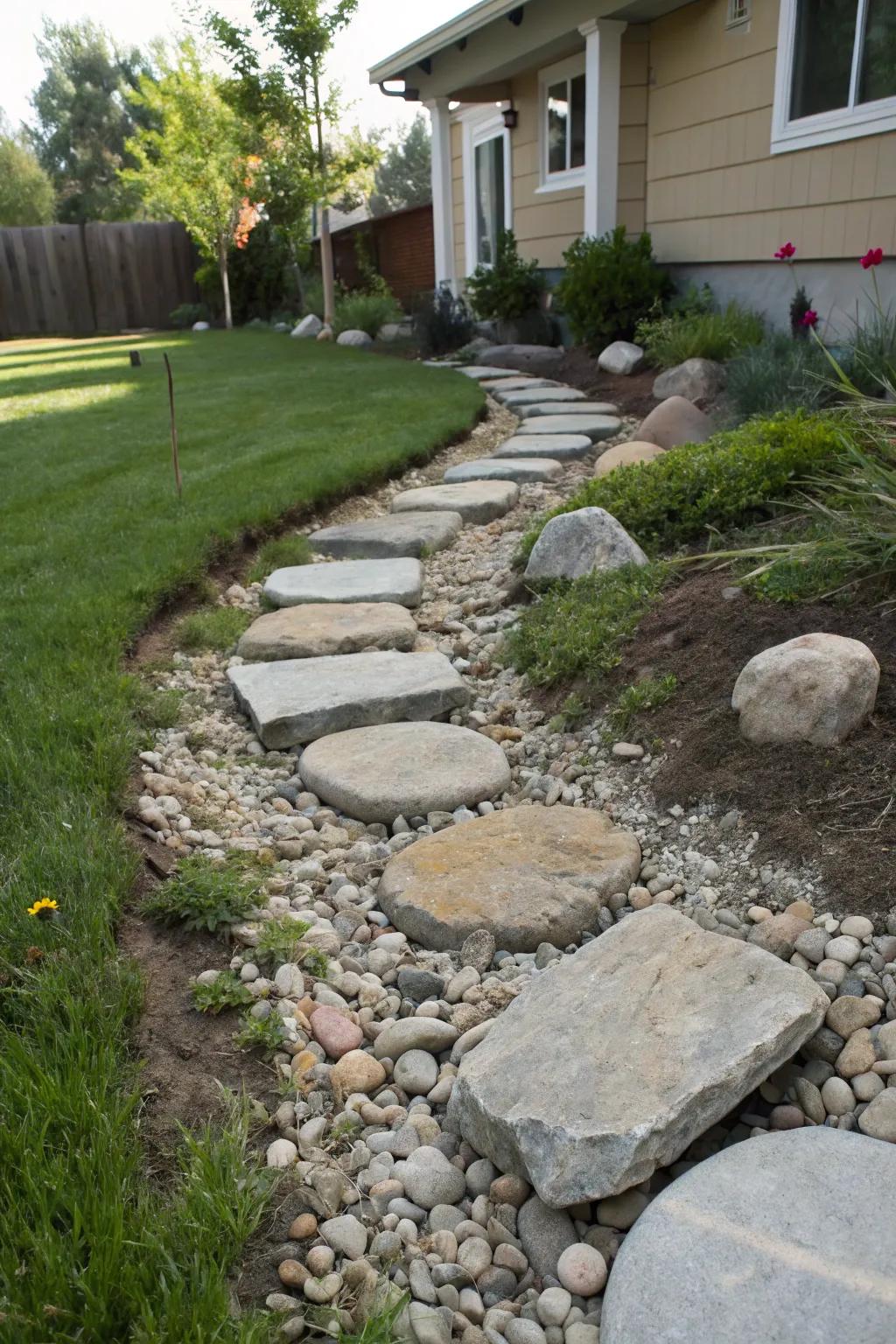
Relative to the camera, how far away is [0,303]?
57.1ft

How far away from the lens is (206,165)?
49.5 ft

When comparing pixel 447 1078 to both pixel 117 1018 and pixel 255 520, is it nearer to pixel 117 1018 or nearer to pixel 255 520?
pixel 117 1018

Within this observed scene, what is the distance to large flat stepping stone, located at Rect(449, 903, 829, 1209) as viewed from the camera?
1.38 meters

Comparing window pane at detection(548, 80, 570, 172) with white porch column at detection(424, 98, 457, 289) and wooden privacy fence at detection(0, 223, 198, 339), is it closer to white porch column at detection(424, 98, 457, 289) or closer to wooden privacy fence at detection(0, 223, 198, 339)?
white porch column at detection(424, 98, 457, 289)

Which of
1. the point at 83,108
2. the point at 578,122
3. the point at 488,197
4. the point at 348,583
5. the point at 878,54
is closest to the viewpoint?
the point at 348,583

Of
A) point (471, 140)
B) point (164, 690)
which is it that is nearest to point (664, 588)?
point (164, 690)

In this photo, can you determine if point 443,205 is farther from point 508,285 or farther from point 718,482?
point 718,482

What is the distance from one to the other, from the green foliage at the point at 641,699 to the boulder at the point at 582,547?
77 centimetres

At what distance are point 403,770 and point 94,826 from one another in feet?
2.55

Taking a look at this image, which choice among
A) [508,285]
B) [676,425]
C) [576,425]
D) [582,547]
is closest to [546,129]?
[508,285]

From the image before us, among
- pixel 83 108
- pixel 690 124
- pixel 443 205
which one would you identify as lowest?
pixel 443 205

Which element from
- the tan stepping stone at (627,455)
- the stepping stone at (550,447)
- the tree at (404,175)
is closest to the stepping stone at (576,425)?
the stepping stone at (550,447)

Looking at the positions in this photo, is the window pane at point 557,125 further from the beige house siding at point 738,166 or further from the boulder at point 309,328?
the boulder at point 309,328

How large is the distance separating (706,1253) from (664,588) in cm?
218
